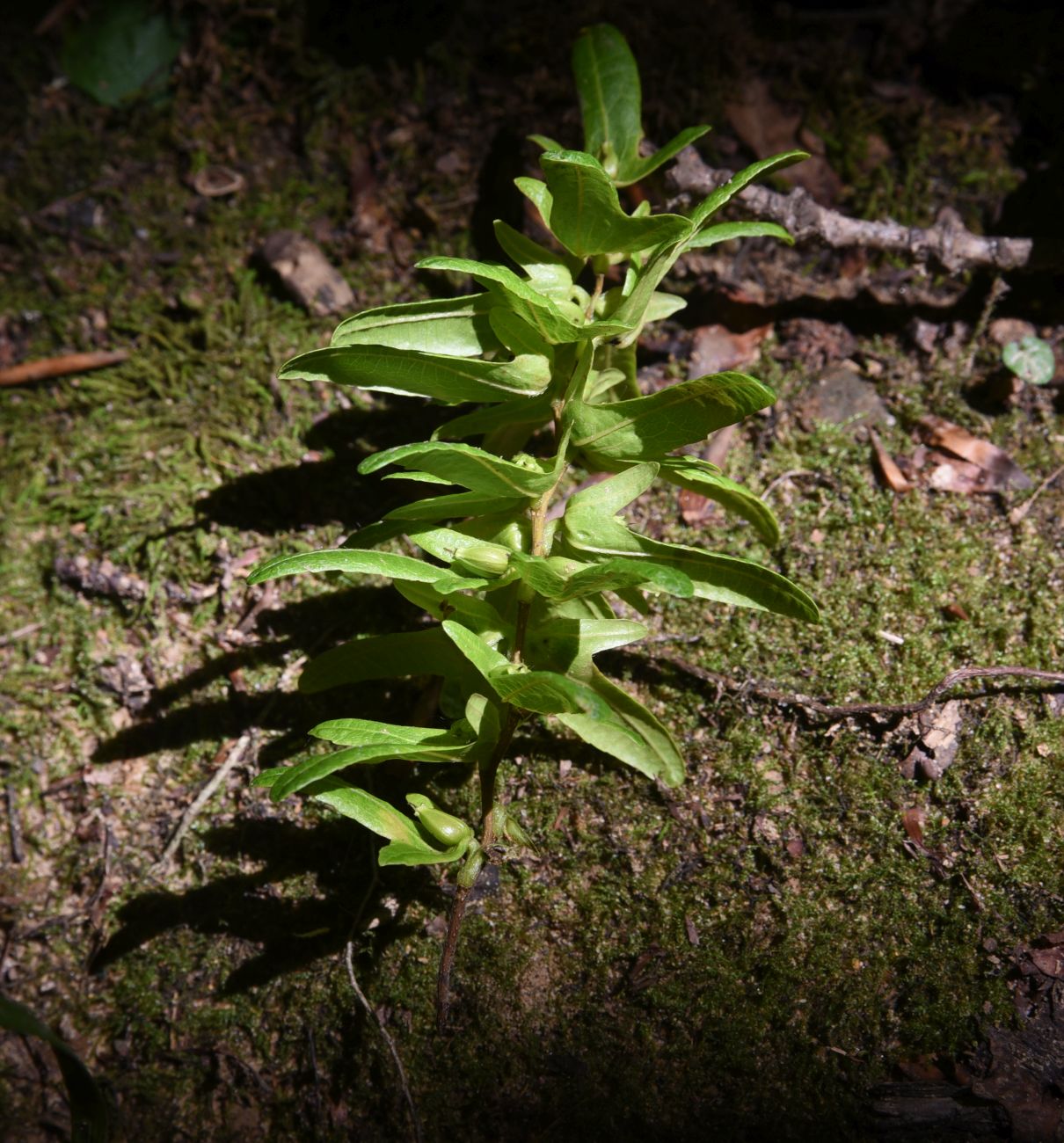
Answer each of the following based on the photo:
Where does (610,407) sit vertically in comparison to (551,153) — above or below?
below

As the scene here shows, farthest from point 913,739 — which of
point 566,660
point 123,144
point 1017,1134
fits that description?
point 123,144

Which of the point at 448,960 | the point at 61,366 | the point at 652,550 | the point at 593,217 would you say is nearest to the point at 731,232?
the point at 593,217

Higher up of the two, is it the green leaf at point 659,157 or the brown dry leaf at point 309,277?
the green leaf at point 659,157

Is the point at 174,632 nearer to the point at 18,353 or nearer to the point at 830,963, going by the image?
the point at 18,353

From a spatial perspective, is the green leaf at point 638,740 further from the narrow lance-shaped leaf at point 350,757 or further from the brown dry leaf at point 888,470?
the brown dry leaf at point 888,470

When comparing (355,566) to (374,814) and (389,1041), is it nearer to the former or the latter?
(374,814)

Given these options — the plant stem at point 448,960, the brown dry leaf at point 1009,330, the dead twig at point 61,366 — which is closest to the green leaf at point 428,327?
the plant stem at point 448,960

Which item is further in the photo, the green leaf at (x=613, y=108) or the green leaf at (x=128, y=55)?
the green leaf at (x=128, y=55)
